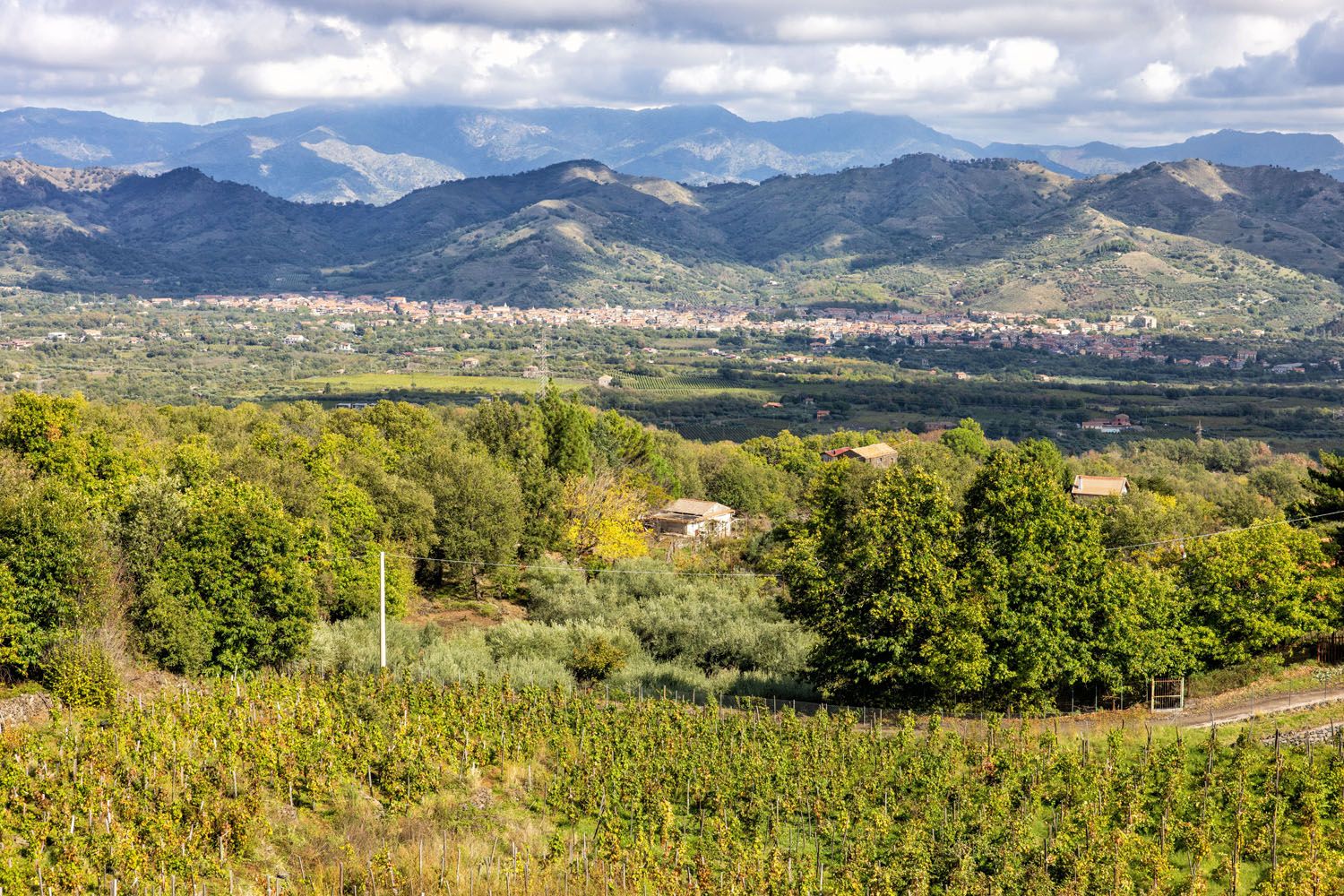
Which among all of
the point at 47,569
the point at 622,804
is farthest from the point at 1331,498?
the point at 47,569

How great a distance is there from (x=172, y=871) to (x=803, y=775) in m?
9.00

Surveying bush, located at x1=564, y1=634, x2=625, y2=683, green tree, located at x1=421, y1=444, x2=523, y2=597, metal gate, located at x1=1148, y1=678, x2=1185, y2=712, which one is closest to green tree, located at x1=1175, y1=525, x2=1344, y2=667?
metal gate, located at x1=1148, y1=678, x2=1185, y2=712

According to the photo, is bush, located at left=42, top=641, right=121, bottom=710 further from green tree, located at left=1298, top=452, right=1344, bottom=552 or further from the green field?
the green field

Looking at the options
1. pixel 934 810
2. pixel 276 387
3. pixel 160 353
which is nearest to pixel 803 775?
pixel 934 810

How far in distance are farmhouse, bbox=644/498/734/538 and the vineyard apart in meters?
29.4

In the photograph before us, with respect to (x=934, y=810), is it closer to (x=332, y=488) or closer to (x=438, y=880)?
(x=438, y=880)

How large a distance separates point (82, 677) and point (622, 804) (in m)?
9.41

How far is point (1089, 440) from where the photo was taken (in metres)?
102

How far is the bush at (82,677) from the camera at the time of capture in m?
20.2

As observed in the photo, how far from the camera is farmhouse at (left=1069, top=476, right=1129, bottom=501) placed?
55.3 metres

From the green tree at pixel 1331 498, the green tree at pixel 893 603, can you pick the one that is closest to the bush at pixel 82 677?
the green tree at pixel 893 603

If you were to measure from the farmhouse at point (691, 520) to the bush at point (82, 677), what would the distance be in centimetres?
3104

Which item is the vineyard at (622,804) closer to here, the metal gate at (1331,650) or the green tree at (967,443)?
the metal gate at (1331,650)

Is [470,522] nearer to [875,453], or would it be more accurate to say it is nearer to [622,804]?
[622,804]
